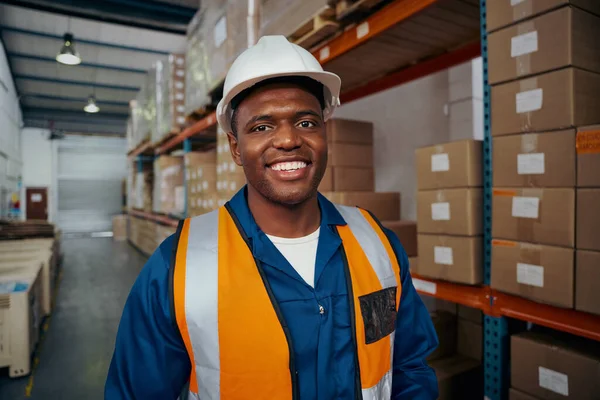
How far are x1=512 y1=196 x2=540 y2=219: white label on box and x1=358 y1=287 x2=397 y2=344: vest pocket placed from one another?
0.86 m

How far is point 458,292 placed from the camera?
215 centimetres

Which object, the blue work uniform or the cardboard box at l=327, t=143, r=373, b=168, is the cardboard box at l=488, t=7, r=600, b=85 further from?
the cardboard box at l=327, t=143, r=373, b=168

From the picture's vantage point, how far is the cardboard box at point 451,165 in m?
2.01

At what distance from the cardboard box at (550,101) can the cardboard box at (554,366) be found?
1.00 metres

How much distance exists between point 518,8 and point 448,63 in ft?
4.42

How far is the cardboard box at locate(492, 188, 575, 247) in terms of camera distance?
1.61 m

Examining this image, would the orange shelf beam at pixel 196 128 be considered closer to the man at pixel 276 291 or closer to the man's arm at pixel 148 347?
the man at pixel 276 291

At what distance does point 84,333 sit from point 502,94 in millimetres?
4888

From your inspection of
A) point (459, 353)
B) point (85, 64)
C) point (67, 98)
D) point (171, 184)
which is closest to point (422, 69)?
point (459, 353)

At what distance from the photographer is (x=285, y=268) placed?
3.78 ft

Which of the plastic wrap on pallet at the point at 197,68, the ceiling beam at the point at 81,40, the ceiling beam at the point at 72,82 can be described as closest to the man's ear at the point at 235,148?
the plastic wrap on pallet at the point at 197,68

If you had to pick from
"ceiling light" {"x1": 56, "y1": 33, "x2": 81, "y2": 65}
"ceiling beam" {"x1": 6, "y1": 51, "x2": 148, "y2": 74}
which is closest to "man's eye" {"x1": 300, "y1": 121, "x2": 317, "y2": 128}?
"ceiling light" {"x1": 56, "y1": 33, "x2": 81, "y2": 65}

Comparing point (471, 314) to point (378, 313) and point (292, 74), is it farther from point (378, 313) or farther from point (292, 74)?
point (292, 74)

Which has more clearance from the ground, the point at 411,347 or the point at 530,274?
the point at 530,274
